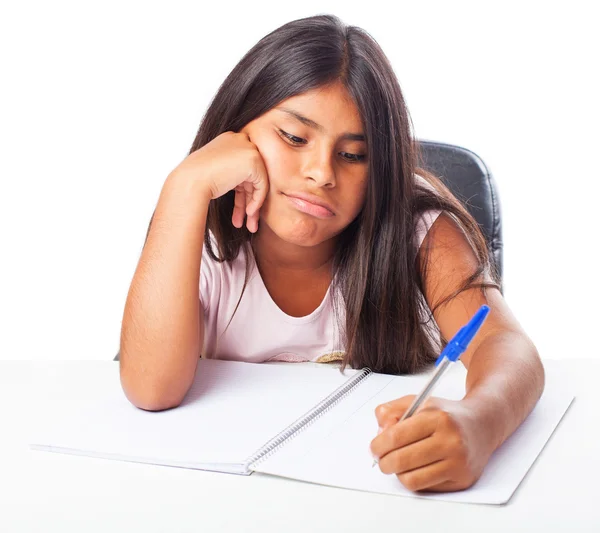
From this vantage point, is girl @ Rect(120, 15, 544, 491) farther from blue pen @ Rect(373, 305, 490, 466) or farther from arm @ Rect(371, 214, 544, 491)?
blue pen @ Rect(373, 305, 490, 466)

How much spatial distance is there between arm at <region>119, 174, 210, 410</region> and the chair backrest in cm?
61

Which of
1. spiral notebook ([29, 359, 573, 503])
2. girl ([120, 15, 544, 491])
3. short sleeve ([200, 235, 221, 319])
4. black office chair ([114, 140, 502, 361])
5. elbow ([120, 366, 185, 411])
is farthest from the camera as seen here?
black office chair ([114, 140, 502, 361])

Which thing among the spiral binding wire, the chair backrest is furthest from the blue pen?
the chair backrest

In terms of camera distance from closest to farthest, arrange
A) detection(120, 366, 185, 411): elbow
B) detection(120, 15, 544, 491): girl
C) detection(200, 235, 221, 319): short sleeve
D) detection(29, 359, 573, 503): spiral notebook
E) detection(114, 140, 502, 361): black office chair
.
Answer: detection(29, 359, 573, 503): spiral notebook → detection(120, 366, 185, 411): elbow → detection(120, 15, 544, 491): girl → detection(200, 235, 221, 319): short sleeve → detection(114, 140, 502, 361): black office chair

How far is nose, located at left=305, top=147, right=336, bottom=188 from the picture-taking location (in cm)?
132

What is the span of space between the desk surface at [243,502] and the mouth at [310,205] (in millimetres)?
490

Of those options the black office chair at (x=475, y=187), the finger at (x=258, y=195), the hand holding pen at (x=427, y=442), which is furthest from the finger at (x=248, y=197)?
the hand holding pen at (x=427, y=442)

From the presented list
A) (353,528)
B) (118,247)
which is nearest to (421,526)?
(353,528)

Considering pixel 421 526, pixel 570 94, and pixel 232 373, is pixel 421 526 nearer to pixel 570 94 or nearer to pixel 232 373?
pixel 232 373

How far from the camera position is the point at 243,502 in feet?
3.00

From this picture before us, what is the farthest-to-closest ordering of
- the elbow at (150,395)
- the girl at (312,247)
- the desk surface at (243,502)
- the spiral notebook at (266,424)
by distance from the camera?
the girl at (312,247)
the elbow at (150,395)
the spiral notebook at (266,424)
the desk surface at (243,502)

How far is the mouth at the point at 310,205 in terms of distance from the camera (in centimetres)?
135

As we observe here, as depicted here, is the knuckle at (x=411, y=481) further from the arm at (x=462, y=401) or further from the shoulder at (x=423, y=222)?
the shoulder at (x=423, y=222)

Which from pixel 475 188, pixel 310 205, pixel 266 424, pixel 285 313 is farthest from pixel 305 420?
pixel 475 188
